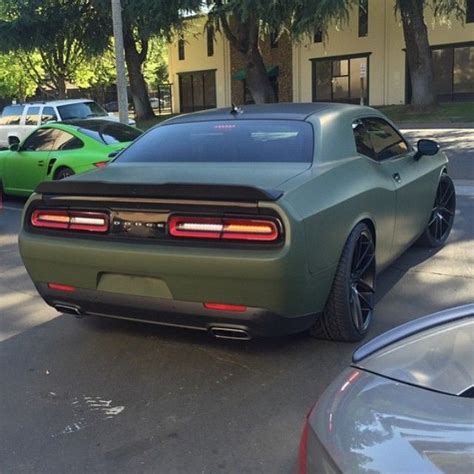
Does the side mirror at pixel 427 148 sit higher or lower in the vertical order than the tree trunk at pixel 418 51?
lower

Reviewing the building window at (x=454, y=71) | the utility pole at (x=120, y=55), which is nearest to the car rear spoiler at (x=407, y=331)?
the utility pole at (x=120, y=55)

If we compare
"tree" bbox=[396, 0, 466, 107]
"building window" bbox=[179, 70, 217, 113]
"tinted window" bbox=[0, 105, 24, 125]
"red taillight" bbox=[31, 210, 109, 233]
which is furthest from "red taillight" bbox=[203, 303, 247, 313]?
"building window" bbox=[179, 70, 217, 113]

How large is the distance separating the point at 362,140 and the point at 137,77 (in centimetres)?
3256

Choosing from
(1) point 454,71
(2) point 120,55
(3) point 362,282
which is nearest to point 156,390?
(3) point 362,282

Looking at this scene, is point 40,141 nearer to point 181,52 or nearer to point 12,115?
point 12,115

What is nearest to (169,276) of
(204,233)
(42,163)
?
(204,233)

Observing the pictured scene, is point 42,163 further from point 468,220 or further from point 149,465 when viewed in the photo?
point 149,465

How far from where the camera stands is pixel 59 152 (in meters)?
9.40

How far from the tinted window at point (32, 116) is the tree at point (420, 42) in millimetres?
15794

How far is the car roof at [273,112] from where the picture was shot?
15.2 ft

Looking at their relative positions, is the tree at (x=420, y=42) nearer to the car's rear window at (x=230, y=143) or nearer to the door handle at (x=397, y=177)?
the door handle at (x=397, y=177)

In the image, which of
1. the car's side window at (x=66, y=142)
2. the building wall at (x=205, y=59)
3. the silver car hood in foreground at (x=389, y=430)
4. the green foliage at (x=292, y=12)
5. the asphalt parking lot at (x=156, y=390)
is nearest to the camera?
the silver car hood in foreground at (x=389, y=430)

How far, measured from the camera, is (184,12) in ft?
89.5

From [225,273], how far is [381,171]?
1.88 meters
